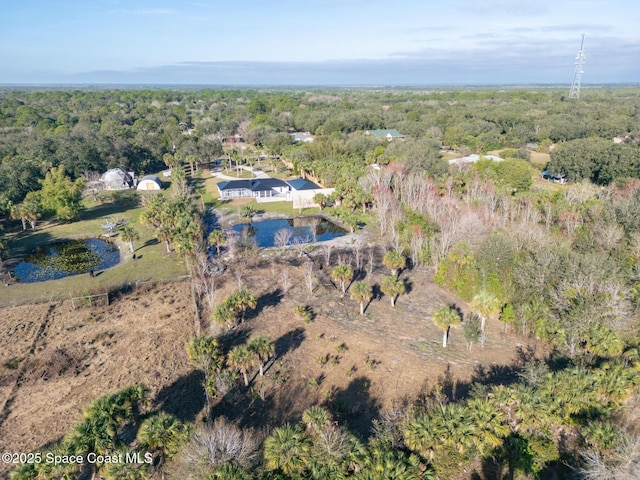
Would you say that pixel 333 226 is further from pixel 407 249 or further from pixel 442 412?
pixel 442 412

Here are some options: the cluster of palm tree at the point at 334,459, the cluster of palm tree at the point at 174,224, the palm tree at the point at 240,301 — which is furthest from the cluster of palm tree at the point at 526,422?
the cluster of palm tree at the point at 174,224

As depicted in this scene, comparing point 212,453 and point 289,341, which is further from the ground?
point 212,453

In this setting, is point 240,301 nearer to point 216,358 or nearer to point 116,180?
point 216,358

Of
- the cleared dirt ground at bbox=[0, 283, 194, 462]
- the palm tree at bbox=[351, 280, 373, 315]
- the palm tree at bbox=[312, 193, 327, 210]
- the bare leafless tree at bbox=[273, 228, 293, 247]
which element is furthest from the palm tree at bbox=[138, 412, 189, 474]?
the palm tree at bbox=[312, 193, 327, 210]

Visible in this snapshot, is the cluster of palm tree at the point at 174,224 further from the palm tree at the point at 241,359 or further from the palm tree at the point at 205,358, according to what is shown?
the palm tree at the point at 241,359

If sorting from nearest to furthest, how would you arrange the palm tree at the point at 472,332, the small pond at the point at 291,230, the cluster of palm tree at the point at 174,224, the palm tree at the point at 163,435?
the palm tree at the point at 163,435
the palm tree at the point at 472,332
the cluster of palm tree at the point at 174,224
the small pond at the point at 291,230

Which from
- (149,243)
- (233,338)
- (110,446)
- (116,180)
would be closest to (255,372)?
(233,338)
